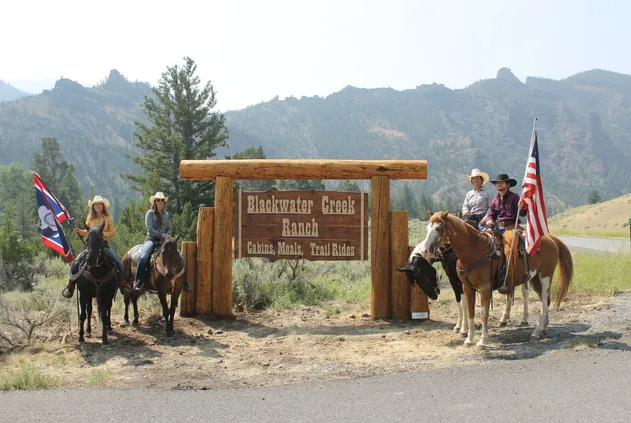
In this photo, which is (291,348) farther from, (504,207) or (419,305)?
(504,207)

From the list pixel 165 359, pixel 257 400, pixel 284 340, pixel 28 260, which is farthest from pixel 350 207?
pixel 28 260

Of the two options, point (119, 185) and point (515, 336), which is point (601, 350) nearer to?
point (515, 336)

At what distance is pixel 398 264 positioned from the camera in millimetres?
10438

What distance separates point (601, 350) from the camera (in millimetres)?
7504

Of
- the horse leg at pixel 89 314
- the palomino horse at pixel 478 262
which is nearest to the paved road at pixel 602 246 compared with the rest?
the palomino horse at pixel 478 262

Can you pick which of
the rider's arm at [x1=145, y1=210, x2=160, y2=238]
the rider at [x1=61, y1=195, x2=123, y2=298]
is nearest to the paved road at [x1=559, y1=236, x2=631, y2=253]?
the rider's arm at [x1=145, y1=210, x2=160, y2=238]

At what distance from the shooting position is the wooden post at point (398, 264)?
412 inches

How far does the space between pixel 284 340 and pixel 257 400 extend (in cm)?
320

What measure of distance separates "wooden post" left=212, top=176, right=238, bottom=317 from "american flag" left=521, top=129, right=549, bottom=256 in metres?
5.22

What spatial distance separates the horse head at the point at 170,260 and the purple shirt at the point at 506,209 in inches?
201

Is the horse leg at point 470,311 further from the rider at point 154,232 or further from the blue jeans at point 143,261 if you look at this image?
the blue jeans at point 143,261

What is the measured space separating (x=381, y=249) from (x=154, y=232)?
399 centimetres

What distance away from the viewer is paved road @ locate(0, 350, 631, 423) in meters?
5.43

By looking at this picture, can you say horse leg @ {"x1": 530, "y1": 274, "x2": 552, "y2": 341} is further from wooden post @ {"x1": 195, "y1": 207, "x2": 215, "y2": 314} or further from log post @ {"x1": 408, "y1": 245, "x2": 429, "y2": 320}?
wooden post @ {"x1": 195, "y1": 207, "x2": 215, "y2": 314}
